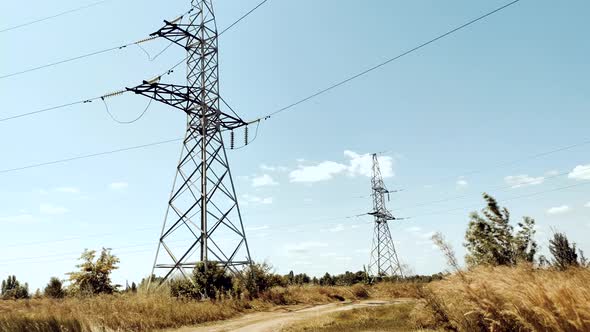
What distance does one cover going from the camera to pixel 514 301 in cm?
585

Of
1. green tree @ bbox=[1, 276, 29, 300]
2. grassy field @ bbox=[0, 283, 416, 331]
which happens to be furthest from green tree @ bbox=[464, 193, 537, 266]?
green tree @ bbox=[1, 276, 29, 300]

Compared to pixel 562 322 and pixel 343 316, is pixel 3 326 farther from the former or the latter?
pixel 562 322

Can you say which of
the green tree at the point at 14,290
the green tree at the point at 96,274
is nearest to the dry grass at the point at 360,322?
the green tree at the point at 96,274

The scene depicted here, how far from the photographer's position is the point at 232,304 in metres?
17.1

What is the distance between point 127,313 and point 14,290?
3500 cm

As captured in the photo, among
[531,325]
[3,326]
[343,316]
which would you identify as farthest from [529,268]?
[3,326]

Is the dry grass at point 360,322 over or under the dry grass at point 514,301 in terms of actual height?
under

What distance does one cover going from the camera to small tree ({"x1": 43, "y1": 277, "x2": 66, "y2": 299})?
105 ft

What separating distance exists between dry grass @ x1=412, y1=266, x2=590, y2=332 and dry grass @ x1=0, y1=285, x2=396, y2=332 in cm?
819

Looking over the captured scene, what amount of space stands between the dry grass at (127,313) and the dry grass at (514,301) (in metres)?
8.19

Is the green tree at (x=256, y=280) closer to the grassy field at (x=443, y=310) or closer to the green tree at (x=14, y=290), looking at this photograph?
the grassy field at (x=443, y=310)

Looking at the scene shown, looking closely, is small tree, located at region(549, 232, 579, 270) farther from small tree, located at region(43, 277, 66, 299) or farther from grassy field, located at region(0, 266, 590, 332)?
small tree, located at region(43, 277, 66, 299)

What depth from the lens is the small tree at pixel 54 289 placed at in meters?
31.9

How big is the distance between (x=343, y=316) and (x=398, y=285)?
14620mm
